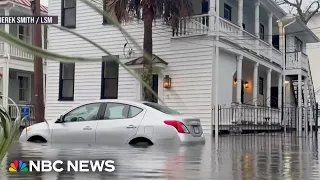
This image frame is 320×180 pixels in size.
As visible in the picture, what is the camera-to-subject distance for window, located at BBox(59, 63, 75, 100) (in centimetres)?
2138

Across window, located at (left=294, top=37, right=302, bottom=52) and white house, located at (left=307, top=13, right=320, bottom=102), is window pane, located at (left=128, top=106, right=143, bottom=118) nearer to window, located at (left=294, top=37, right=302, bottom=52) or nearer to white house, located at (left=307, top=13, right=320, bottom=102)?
window, located at (left=294, top=37, right=302, bottom=52)

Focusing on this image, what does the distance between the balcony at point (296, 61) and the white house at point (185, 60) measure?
53 millimetres

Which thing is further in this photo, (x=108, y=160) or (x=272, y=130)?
(x=272, y=130)

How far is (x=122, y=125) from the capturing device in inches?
419

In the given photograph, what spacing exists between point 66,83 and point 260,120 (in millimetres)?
9480

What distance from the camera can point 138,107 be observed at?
10.7 m

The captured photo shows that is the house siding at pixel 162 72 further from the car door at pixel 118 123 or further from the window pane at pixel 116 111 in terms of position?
the car door at pixel 118 123

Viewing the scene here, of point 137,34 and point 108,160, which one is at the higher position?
point 137,34

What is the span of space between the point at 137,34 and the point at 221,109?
4760 mm

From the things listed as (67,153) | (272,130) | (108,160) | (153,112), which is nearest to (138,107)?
(153,112)

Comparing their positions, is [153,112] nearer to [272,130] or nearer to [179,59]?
[179,59]

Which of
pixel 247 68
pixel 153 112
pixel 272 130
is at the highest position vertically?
pixel 247 68

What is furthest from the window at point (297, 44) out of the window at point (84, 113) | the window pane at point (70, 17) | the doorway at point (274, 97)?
the window at point (84, 113)

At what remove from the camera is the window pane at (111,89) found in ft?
65.9
